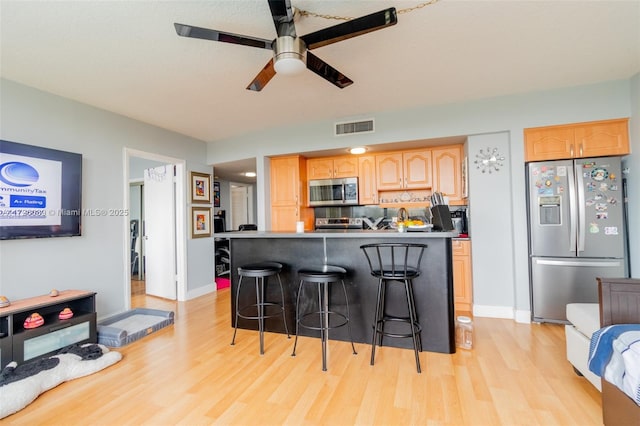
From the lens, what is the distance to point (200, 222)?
475 cm

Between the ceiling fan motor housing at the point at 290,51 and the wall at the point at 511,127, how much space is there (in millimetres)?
2259

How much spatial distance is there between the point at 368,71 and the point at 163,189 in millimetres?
3661

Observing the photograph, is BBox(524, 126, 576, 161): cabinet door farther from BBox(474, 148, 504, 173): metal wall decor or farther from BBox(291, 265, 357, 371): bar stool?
BBox(291, 265, 357, 371): bar stool

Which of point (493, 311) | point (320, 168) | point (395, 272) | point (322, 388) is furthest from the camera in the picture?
point (320, 168)

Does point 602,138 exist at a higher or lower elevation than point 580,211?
higher

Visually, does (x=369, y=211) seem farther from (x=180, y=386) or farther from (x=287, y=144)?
(x=180, y=386)

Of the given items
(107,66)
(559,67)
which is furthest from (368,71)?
(107,66)

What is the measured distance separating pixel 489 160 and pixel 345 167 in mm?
1955

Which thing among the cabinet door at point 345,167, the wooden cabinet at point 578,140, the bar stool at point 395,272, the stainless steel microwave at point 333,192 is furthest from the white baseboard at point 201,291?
the wooden cabinet at point 578,140

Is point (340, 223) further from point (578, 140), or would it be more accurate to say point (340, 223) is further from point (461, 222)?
point (578, 140)

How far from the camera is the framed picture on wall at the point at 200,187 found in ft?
15.2

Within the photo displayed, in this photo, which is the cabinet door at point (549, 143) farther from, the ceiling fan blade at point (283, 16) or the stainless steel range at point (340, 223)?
the ceiling fan blade at point (283, 16)

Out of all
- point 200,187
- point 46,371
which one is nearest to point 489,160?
point 200,187

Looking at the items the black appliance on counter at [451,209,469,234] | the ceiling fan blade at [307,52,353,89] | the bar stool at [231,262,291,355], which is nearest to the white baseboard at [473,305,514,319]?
the black appliance on counter at [451,209,469,234]
